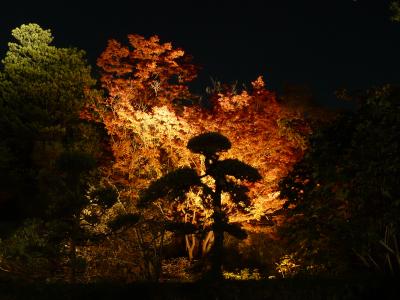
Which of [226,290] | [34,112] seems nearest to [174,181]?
[226,290]

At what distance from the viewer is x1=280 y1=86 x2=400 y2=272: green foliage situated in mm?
5832

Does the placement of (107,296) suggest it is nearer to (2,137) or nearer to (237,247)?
(237,247)

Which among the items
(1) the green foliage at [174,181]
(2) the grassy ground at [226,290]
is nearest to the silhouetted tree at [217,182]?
(1) the green foliage at [174,181]

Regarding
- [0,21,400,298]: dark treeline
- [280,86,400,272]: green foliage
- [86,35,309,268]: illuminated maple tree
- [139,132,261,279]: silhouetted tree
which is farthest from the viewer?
[86,35,309,268]: illuminated maple tree

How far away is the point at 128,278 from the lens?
12234mm

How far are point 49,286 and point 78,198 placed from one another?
2831mm

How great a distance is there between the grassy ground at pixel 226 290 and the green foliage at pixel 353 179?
1.80 ft

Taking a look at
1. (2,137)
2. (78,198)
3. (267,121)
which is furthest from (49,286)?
(2,137)

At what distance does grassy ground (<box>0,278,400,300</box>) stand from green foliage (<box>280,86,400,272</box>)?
0.55m

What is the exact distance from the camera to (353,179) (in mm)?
6270

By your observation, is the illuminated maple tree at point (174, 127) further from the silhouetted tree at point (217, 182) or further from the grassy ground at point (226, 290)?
the grassy ground at point (226, 290)

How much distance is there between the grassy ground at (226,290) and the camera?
6.62 m

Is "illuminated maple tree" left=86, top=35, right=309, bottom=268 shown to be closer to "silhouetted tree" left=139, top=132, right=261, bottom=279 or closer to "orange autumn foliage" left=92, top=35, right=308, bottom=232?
"orange autumn foliage" left=92, top=35, right=308, bottom=232

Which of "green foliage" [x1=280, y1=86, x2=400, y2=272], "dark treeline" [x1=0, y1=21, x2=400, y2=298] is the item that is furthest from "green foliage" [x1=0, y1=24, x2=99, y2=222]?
"green foliage" [x1=280, y1=86, x2=400, y2=272]
